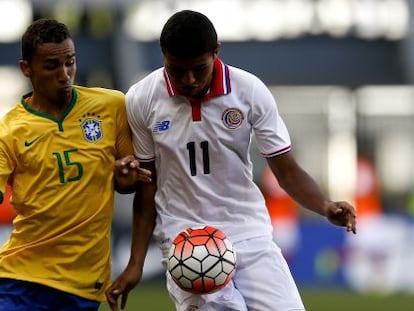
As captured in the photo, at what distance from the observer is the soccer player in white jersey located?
21.8ft

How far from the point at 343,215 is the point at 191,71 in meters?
1.01

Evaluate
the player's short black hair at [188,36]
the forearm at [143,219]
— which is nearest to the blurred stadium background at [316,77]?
the forearm at [143,219]

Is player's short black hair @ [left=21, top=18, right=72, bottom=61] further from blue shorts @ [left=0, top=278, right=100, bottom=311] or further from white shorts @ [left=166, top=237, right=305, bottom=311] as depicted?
white shorts @ [left=166, top=237, right=305, bottom=311]

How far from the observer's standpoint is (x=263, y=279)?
21.8ft

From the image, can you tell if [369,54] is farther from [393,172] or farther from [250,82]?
[250,82]

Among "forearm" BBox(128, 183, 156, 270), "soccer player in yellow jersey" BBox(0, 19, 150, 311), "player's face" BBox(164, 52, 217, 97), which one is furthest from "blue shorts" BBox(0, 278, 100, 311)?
"player's face" BBox(164, 52, 217, 97)

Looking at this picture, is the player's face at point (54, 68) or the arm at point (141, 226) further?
the arm at point (141, 226)

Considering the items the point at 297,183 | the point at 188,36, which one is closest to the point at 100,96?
the point at 188,36

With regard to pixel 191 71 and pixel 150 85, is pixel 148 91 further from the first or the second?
pixel 191 71

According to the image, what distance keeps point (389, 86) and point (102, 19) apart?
4.19 meters

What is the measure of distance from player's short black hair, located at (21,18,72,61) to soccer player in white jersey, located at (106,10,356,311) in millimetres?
490

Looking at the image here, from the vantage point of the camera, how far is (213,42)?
6422 mm

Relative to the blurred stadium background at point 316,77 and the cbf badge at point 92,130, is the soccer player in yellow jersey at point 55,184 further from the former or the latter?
the blurred stadium background at point 316,77

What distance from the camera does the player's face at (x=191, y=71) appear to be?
6359 mm
